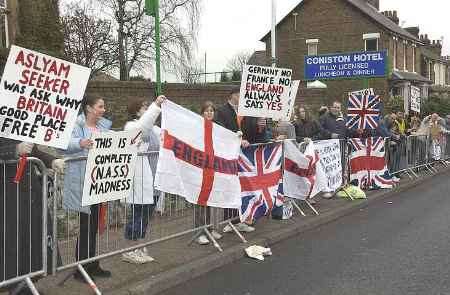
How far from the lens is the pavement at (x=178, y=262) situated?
578 cm

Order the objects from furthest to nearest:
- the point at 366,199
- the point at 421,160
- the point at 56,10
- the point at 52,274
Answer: the point at 56,10 < the point at 421,160 < the point at 366,199 < the point at 52,274

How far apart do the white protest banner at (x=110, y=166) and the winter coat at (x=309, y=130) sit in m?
6.07

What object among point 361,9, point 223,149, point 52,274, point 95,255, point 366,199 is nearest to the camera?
point 52,274

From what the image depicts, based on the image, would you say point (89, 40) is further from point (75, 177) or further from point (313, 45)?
point (75, 177)

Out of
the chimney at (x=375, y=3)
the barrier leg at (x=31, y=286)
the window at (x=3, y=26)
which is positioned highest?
the chimney at (x=375, y=3)

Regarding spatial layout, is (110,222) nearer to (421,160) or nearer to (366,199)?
(366,199)

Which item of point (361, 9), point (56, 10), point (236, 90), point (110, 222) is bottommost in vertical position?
point (110, 222)

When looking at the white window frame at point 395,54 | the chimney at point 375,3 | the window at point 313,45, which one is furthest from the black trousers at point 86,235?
the chimney at point 375,3

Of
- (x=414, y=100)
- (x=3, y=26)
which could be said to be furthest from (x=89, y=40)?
(x=414, y=100)

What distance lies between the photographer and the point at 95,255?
19.9 feet

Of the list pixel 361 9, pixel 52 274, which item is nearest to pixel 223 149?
pixel 52 274

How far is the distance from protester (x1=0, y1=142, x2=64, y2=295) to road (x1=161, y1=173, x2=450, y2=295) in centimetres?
147

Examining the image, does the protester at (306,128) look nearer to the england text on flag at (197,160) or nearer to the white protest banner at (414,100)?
the england text on flag at (197,160)

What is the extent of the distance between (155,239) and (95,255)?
38.6 inches
